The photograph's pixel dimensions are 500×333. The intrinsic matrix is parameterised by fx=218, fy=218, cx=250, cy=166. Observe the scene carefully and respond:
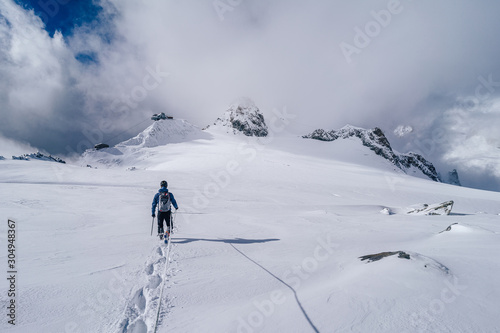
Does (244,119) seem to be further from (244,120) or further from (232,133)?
(232,133)

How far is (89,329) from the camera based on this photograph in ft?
10.3

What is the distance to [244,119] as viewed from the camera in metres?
145

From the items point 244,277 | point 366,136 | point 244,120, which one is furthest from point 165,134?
point 366,136

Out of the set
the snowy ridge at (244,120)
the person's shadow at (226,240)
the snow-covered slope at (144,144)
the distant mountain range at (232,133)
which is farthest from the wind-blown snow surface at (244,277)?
the snowy ridge at (244,120)

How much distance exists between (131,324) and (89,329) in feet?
1.77

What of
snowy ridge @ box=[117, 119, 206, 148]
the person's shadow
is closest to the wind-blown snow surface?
the person's shadow

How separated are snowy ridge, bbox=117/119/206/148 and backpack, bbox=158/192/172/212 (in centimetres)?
8806

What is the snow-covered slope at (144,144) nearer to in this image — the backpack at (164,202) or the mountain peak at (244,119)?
the mountain peak at (244,119)

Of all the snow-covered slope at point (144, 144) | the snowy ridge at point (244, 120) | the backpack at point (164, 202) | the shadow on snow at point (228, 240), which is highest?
the snowy ridge at point (244, 120)

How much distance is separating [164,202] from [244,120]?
13874cm

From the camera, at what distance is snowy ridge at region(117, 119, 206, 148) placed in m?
92.7

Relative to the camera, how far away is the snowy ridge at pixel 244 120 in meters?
139

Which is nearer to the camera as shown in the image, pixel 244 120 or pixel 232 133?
pixel 232 133

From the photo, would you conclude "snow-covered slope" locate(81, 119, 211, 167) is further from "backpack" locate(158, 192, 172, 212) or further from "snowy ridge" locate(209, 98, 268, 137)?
"backpack" locate(158, 192, 172, 212)
